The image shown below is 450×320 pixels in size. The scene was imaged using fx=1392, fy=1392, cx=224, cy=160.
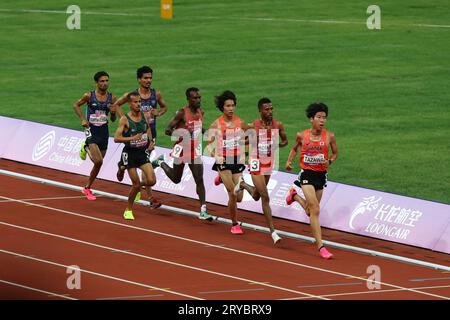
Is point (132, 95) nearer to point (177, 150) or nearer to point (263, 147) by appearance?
point (177, 150)

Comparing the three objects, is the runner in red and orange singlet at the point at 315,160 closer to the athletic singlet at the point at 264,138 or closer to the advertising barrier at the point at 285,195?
the athletic singlet at the point at 264,138

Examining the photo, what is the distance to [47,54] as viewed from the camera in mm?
40906

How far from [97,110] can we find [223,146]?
10.3ft

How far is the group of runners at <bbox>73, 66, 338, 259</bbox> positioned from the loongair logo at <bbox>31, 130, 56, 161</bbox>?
3510 mm

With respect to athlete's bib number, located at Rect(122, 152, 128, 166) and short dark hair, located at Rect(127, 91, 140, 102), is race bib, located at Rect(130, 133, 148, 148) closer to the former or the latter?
athlete's bib number, located at Rect(122, 152, 128, 166)

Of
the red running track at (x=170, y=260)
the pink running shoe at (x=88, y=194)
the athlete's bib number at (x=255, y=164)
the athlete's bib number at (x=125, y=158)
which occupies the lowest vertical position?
the red running track at (x=170, y=260)

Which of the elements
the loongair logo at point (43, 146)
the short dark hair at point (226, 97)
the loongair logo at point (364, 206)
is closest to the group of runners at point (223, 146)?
the short dark hair at point (226, 97)

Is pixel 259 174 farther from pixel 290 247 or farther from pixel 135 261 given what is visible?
pixel 135 261

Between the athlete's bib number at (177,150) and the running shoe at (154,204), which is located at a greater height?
the athlete's bib number at (177,150)

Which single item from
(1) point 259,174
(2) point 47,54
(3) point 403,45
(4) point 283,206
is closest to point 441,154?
(4) point 283,206

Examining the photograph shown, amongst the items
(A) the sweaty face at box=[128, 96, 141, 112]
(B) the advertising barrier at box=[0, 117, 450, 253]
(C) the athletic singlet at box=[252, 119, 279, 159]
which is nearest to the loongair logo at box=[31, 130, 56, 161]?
(B) the advertising barrier at box=[0, 117, 450, 253]

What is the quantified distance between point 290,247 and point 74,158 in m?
7.20

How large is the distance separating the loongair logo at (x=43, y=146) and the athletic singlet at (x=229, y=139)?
21.1ft

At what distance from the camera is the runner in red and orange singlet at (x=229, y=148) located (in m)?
22.3
